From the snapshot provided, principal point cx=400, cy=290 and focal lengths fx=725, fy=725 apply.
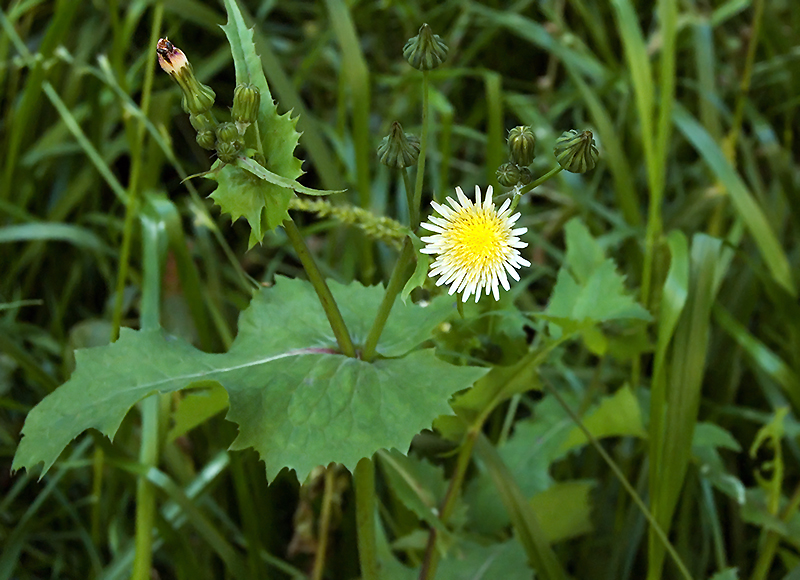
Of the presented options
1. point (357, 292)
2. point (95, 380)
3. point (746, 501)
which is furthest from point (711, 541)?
point (95, 380)

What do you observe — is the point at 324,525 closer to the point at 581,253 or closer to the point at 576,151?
the point at 581,253

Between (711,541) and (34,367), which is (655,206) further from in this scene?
(34,367)

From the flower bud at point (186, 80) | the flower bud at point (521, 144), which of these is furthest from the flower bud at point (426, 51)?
the flower bud at point (186, 80)

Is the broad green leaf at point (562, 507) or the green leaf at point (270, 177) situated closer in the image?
the green leaf at point (270, 177)

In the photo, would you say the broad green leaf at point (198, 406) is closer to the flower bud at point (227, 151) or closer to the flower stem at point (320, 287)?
the flower stem at point (320, 287)

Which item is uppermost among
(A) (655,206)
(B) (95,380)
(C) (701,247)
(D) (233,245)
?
(D) (233,245)

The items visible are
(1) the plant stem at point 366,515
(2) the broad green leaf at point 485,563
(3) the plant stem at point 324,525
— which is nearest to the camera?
(1) the plant stem at point 366,515

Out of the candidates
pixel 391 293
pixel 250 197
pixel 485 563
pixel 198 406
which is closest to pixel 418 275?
pixel 391 293

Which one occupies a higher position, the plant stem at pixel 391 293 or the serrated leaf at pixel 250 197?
the serrated leaf at pixel 250 197
